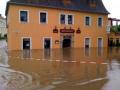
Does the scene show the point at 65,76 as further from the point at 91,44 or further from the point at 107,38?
the point at 107,38

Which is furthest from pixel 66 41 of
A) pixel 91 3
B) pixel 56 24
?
pixel 91 3

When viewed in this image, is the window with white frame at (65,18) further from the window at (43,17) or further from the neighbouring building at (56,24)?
the window at (43,17)

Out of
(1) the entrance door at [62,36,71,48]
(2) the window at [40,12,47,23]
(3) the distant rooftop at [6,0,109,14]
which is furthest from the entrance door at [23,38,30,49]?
(1) the entrance door at [62,36,71,48]

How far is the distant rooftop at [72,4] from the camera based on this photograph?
127 ft

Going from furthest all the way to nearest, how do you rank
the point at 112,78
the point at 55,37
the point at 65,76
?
the point at 55,37 < the point at 65,76 < the point at 112,78

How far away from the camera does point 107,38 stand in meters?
47.9

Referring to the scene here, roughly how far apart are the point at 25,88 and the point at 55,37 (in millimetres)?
30272

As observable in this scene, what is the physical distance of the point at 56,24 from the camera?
135 feet

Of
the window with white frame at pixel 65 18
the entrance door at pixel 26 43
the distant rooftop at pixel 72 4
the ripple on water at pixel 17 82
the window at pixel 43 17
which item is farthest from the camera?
the window with white frame at pixel 65 18

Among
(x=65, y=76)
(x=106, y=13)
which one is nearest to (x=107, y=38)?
(x=106, y=13)

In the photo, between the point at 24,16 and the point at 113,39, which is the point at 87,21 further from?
the point at 24,16

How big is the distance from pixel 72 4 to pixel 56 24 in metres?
4.59

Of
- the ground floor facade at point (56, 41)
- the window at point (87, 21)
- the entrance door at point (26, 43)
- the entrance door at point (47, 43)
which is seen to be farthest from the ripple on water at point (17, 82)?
the window at point (87, 21)

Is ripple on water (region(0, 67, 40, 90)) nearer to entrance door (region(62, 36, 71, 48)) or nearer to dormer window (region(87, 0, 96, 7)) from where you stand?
entrance door (region(62, 36, 71, 48))
